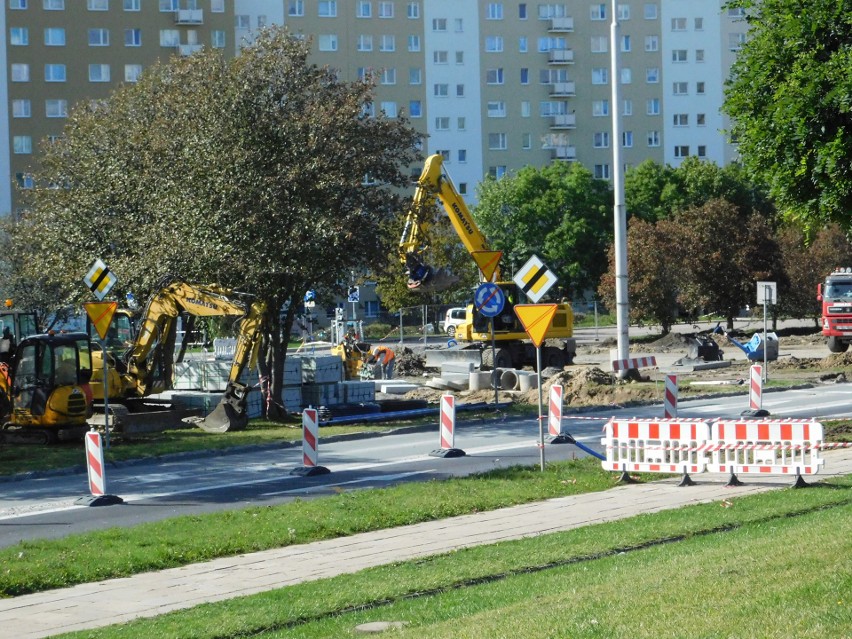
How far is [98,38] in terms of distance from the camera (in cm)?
7906

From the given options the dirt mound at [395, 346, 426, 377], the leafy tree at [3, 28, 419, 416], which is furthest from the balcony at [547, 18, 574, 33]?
the leafy tree at [3, 28, 419, 416]

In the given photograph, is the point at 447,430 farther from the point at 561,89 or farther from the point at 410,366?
the point at 561,89

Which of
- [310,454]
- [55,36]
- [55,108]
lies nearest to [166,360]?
[310,454]

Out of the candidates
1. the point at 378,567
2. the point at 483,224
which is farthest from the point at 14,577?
the point at 483,224

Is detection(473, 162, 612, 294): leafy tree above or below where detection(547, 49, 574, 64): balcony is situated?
Result: below

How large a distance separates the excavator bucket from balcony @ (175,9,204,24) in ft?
197

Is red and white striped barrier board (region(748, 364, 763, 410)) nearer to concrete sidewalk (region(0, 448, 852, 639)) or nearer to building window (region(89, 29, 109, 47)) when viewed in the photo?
concrete sidewalk (region(0, 448, 852, 639))

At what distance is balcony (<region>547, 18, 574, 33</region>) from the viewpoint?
88875 mm

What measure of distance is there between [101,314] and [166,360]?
24.7ft

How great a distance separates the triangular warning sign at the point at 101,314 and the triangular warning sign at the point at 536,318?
815 cm

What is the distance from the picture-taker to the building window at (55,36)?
78.0 metres

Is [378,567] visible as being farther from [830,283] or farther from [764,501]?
[830,283]

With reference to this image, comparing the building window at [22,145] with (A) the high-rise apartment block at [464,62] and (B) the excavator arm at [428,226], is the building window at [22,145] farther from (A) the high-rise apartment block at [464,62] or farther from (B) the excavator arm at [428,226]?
(B) the excavator arm at [428,226]

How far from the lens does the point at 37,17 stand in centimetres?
7775
